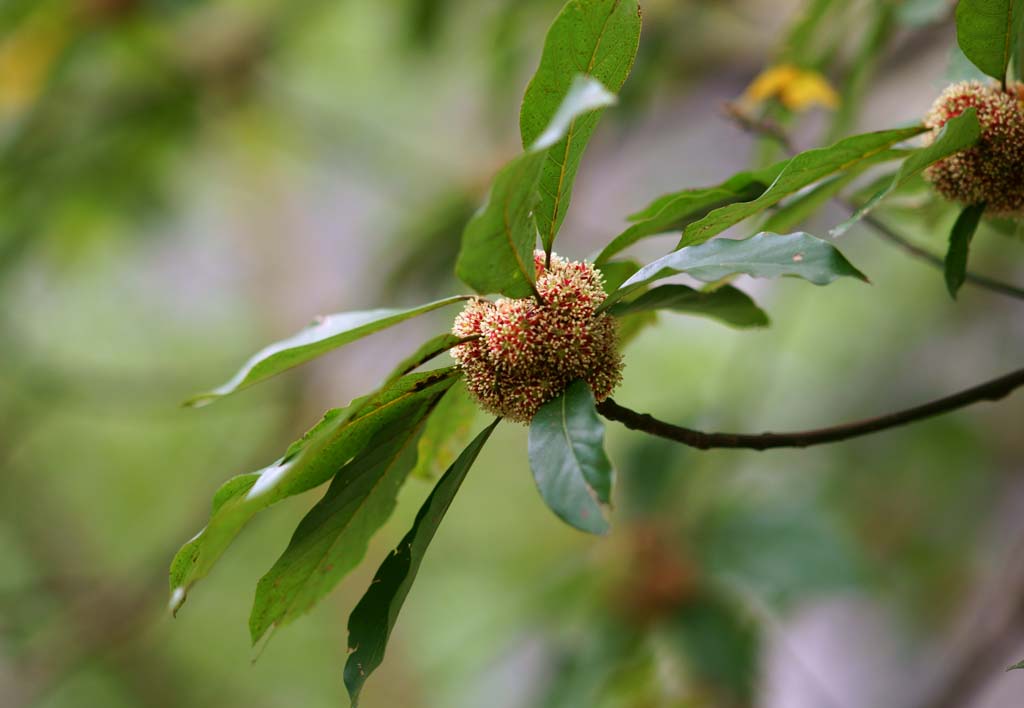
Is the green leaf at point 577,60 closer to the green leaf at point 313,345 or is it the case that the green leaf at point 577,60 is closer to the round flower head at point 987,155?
the green leaf at point 313,345

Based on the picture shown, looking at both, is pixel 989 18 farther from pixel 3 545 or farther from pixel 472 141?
pixel 3 545

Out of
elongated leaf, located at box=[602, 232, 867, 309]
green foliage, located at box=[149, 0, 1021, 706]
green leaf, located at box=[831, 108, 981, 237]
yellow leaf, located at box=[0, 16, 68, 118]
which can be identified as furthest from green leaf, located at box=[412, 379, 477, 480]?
yellow leaf, located at box=[0, 16, 68, 118]

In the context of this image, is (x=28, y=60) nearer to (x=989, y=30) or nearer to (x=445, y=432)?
(x=445, y=432)

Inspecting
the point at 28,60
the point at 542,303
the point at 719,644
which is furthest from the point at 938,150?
the point at 28,60

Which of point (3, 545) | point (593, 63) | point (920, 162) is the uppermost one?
point (593, 63)

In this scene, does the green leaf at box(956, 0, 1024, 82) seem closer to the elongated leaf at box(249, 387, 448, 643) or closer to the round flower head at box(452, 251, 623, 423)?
the round flower head at box(452, 251, 623, 423)

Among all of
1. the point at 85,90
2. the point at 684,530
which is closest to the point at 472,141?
the point at 85,90

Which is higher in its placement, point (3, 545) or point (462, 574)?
point (3, 545)

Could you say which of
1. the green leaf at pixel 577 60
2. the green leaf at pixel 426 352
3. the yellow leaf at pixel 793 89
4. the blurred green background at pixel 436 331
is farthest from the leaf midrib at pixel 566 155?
the yellow leaf at pixel 793 89
